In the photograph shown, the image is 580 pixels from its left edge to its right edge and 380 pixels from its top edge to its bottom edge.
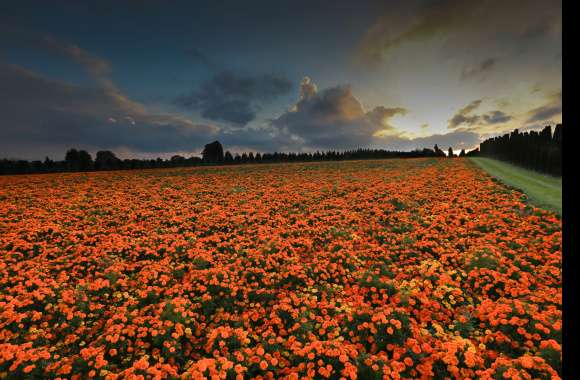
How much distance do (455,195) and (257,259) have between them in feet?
45.3

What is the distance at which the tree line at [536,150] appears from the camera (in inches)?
1141

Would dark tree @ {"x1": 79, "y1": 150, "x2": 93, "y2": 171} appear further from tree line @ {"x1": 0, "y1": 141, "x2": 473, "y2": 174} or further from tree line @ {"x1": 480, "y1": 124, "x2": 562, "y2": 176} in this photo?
tree line @ {"x1": 480, "y1": 124, "x2": 562, "y2": 176}

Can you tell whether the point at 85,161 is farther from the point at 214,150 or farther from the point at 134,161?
the point at 214,150

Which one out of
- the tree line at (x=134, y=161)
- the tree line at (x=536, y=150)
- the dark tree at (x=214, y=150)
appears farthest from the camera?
the dark tree at (x=214, y=150)

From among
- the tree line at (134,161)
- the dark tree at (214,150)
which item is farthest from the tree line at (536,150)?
the dark tree at (214,150)

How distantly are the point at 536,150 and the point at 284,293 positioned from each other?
37396 mm

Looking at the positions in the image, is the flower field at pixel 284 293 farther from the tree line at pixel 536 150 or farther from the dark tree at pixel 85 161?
the dark tree at pixel 85 161

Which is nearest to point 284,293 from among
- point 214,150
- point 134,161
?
point 134,161

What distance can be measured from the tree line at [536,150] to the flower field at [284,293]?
19.1 metres
